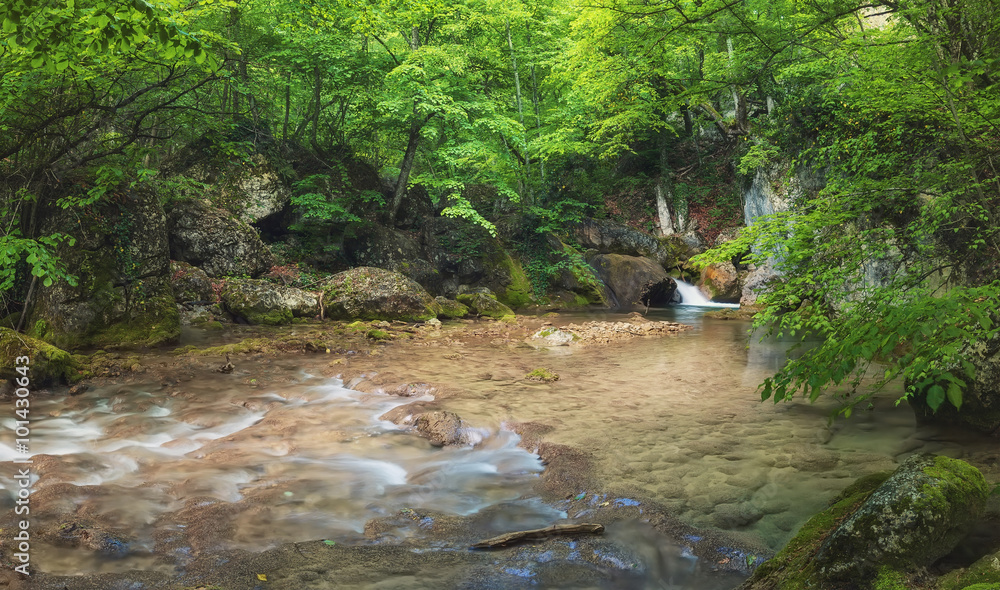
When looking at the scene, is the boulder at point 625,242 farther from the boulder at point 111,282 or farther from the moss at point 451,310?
the boulder at point 111,282

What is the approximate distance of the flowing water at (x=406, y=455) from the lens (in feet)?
13.2

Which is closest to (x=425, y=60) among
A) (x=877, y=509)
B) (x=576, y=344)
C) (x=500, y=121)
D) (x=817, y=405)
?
(x=500, y=121)

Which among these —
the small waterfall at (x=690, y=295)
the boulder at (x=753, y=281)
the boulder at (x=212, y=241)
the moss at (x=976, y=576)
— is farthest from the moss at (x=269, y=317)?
the small waterfall at (x=690, y=295)

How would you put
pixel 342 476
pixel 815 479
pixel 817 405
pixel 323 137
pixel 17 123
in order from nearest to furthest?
pixel 815 479 → pixel 342 476 → pixel 817 405 → pixel 17 123 → pixel 323 137

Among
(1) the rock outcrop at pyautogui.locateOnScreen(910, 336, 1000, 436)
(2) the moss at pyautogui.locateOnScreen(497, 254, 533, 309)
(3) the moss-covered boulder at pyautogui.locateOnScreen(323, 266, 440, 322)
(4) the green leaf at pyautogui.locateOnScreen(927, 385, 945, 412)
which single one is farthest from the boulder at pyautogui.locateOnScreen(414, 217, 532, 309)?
(4) the green leaf at pyautogui.locateOnScreen(927, 385, 945, 412)

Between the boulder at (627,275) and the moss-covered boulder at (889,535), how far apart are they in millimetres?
17118

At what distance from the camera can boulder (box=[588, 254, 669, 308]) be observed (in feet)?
65.7

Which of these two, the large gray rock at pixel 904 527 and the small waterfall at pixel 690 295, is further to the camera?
the small waterfall at pixel 690 295

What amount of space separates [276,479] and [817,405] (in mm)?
6548

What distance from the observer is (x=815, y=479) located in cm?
463

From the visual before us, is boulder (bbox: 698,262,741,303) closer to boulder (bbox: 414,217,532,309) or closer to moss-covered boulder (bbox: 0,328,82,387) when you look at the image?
boulder (bbox: 414,217,532,309)

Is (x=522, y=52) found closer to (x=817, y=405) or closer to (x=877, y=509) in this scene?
(x=817, y=405)

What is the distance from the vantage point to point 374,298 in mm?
14953

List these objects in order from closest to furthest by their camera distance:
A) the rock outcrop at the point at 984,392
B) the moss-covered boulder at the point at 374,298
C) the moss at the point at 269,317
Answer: the rock outcrop at the point at 984,392 → the moss at the point at 269,317 → the moss-covered boulder at the point at 374,298
